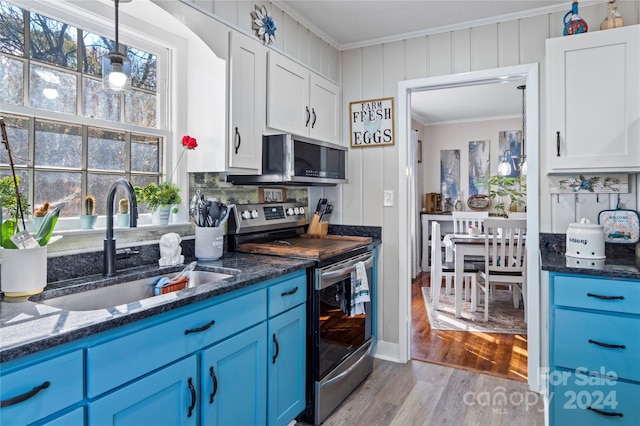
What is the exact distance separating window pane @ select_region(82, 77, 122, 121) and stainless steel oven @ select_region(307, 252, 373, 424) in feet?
4.10

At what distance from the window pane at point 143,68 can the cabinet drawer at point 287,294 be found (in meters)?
1.23

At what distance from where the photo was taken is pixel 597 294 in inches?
74.3

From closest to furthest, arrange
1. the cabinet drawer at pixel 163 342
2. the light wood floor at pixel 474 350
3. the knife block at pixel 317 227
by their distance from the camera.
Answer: the cabinet drawer at pixel 163 342 → the light wood floor at pixel 474 350 → the knife block at pixel 317 227

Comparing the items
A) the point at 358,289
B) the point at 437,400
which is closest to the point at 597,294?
the point at 437,400

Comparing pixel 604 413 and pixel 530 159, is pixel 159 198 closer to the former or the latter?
pixel 530 159

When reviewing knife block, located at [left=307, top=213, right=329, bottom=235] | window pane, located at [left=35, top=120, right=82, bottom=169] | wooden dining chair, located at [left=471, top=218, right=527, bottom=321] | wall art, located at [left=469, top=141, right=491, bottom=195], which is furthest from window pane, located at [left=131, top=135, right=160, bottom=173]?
wall art, located at [left=469, top=141, right=491, bottom=195]

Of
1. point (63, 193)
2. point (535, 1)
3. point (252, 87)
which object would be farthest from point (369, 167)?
point (63, 193)

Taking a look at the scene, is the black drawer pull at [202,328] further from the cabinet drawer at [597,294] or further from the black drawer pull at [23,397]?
the cabinet drawer at [597,294]

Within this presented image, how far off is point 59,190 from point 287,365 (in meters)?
1.29

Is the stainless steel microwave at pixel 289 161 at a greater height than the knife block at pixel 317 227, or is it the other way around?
the stainless steel microwave at pixel 289 161

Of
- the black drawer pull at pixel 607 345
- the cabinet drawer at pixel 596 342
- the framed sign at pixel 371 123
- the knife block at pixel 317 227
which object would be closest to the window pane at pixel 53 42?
the knife block at pixel 317 227

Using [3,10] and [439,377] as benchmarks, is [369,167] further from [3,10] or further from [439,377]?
[3,10]

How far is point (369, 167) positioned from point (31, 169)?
7.08 ft

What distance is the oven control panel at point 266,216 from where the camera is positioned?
2.36 m
